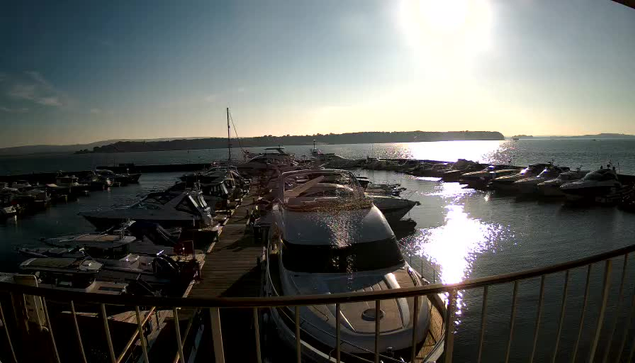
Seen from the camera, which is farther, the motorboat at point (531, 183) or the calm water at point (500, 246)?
the motorboat at point (531, 183)

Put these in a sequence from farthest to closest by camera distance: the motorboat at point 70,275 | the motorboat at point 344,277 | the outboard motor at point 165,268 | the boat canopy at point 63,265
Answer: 1. the outboard motor at point 165,268
2. the boat canopy at point 63,265
3. the motorboat at point 70,275
4. the motorboat at point 344,277

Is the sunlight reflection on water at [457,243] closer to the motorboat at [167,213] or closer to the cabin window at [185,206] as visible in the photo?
the motorboat at [167,213]

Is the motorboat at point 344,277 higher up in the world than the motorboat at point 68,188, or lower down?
higher up

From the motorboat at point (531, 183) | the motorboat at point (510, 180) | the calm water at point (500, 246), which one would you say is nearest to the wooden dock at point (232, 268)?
the calm water at point (500, 246)

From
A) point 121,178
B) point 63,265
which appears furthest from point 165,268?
point 121,178

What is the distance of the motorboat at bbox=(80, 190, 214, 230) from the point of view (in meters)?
18.2

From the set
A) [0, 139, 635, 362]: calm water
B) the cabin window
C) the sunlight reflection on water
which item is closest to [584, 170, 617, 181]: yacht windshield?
[0, 139, 635, 362]: calm water

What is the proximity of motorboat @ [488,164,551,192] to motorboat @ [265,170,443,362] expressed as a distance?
113ft

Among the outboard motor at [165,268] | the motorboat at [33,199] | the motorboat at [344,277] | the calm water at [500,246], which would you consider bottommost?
the calm water at [500,246]

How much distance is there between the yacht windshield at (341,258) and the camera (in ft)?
21.1

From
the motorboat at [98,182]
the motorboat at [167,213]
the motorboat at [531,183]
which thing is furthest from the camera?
the motorboat at [98,182]

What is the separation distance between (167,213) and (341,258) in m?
14.8

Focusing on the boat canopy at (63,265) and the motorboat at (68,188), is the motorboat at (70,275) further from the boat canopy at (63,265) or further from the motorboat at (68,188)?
the motorboat at (68,188)

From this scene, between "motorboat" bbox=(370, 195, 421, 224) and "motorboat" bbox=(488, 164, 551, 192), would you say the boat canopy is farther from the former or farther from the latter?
"motorboat" bbox=(488, 164, 551, 192)
